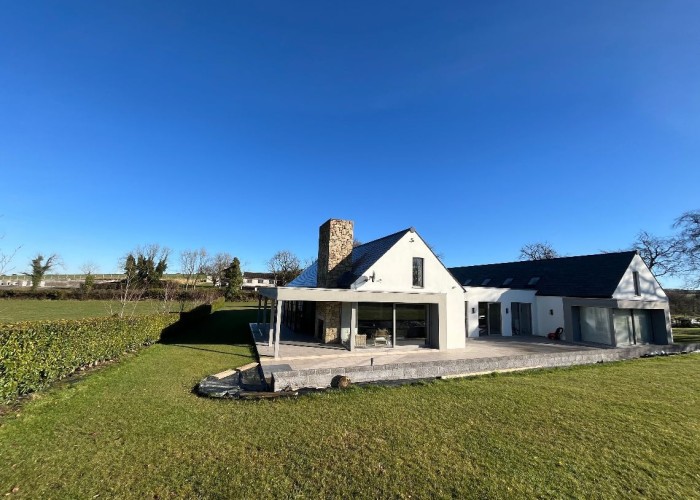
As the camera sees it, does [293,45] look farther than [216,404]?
Yes

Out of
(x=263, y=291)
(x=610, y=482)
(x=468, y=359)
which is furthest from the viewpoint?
(x=263, y=291)

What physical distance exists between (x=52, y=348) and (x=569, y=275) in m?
26.8

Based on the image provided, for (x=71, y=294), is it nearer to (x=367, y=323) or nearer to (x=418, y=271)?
(x=367, y=323)

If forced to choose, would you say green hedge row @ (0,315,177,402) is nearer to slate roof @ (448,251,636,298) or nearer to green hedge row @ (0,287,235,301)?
slate roof @ (448,251,636,298)

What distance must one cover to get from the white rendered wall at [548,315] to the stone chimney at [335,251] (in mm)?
13954

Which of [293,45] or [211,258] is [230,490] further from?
[211,258]

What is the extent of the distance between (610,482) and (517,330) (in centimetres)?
1932

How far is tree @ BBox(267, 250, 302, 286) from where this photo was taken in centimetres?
6241

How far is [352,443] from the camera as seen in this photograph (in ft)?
20.4

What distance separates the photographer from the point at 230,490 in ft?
15.1

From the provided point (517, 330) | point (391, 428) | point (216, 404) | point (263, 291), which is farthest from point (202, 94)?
point (517, 330)

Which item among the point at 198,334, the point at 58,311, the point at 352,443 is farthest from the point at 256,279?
the point at 352,443

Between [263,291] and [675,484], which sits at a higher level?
[263,291]

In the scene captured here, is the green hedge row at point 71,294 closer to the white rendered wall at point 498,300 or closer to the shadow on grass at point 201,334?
the shadow on grass at point 201,334
